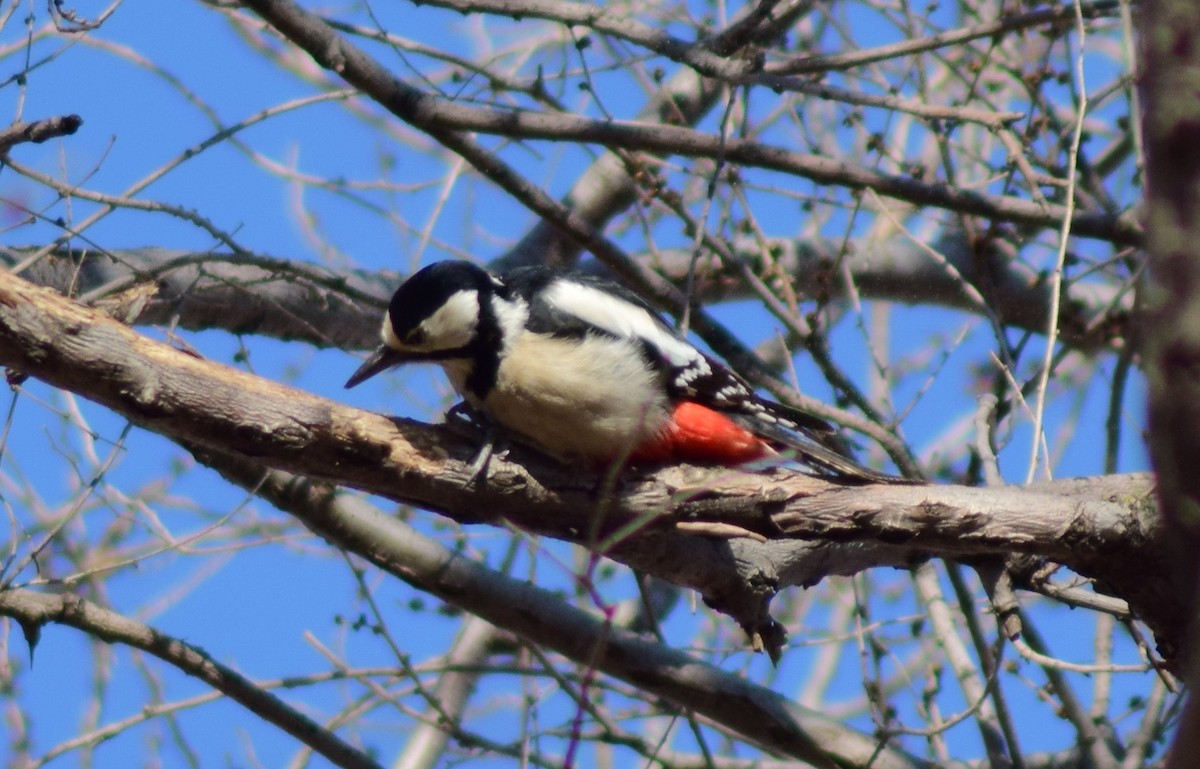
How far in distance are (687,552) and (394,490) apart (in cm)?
79

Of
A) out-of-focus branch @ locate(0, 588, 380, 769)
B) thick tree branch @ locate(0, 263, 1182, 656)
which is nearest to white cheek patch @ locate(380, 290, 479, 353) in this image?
thick tree branch @ locate(0, 263, 1182, 656)

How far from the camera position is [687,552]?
3309mm

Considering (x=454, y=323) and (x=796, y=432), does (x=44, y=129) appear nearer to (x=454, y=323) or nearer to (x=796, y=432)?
(x=454, y=323)

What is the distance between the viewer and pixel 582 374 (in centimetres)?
345

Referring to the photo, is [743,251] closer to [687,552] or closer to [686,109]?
[686,109]

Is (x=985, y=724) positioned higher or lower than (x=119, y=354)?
higher

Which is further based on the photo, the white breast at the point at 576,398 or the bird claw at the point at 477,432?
the white breast at the point at 576,398

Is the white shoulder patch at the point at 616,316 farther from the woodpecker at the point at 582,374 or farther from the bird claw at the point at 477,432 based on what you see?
the bird claw at the point at 477,432

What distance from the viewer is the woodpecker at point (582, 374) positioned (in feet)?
11.1

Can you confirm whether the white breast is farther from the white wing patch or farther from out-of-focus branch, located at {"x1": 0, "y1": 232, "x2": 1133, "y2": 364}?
out-of-focus branch, located at {"x1": 0, "y1": 232, "x2": 1133, "y2": 364}

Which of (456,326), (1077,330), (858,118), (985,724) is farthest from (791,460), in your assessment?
(1077,330)

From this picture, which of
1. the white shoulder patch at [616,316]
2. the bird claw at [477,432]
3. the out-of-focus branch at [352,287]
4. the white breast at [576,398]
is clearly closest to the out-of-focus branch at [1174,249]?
the bird claw at [477,432]

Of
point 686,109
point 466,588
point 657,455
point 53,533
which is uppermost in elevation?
point 686,109

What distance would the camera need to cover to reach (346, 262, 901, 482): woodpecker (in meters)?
3.38
